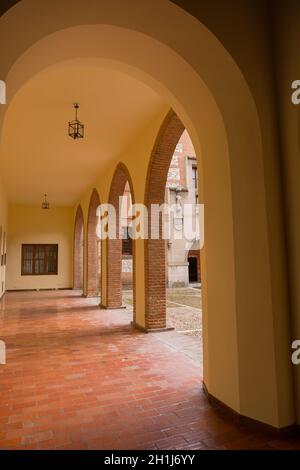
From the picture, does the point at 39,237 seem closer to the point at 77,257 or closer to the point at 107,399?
the point at 77,257

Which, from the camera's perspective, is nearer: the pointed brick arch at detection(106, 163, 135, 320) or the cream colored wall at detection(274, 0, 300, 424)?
the cream colored wall at detection(274, 0, 300, 424)

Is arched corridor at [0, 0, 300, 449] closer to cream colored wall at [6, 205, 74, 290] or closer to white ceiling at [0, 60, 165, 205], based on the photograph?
white ceiling at [0, 60, 165, 205]

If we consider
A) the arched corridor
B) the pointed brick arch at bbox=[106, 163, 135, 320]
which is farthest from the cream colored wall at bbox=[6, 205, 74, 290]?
the arched corridor

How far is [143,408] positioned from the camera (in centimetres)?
292

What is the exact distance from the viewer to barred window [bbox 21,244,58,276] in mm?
15250

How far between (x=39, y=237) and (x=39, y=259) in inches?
41.9

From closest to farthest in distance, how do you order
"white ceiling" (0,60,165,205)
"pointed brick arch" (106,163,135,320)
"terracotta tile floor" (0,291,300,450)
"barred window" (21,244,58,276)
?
"terracotta tile floor" (0,291,300,450) → "white ceiling" (0,60,165,205) → "pointed brick arch" (106,163,135,320) → "barred window" (21,244,58,276)

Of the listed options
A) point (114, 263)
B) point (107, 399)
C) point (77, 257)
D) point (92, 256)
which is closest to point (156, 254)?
point (114, 263)

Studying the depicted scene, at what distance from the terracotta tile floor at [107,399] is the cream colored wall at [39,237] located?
32.1 feet

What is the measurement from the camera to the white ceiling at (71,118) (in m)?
4.65

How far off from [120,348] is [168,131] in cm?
372

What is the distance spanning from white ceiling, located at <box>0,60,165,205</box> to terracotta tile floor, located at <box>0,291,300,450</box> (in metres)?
3.45

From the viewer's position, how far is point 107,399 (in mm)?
3133

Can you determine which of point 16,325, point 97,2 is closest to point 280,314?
point 97,2
